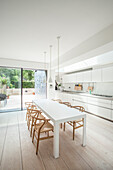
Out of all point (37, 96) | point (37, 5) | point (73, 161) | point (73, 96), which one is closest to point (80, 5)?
point (37, 5)

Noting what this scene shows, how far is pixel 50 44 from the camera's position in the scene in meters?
3.00

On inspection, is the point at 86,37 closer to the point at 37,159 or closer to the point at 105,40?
the point at 105,40

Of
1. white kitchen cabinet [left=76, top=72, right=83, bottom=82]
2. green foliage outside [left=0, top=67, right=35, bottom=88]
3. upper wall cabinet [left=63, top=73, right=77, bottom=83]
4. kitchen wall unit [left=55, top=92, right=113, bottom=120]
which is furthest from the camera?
upper wall cabinet [left=63, top=73, right=77, bottom=83]

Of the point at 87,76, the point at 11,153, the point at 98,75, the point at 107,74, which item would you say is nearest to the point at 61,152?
the point at 11,153

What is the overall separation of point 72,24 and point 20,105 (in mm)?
4518

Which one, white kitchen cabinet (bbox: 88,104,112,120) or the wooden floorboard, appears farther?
white kitchen cabinet (bbox: 88,104,112,120)

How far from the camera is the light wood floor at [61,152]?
1.59m

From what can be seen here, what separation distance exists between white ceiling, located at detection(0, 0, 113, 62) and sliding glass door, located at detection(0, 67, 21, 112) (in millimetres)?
2320

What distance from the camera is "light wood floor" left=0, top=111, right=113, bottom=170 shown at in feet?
5.23

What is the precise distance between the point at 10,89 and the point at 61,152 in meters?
3.98

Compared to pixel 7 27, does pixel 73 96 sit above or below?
below

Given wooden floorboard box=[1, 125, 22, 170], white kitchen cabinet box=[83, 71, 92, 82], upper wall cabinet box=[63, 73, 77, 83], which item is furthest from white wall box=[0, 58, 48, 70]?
wooden floorboard box=[1, 125, 22, 170]

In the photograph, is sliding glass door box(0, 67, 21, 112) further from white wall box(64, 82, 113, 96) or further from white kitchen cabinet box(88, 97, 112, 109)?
white wall box(64, 82, 113, 96)

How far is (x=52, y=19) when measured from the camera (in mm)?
1876
